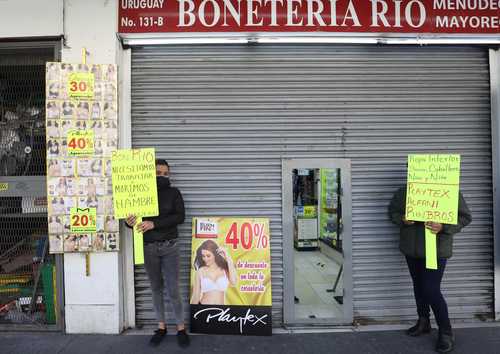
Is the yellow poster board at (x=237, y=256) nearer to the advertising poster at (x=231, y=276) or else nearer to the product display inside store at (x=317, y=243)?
the advertising poster at (x=231, y=276)

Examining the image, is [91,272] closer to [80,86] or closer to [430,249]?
[80,86]

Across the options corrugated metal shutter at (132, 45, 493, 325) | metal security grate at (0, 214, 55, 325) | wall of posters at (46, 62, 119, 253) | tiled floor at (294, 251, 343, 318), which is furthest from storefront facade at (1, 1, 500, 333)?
metal security grate at (0, 214, 55, 325)

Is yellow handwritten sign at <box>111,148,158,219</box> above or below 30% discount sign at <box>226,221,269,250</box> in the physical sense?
above

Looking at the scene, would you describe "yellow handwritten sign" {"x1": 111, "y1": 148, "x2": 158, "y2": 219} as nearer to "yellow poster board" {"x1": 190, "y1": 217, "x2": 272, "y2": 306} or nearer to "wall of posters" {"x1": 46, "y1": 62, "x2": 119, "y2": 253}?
"wall of posters" {"x1": 46, "y1": 62, "x2": 119, "y2": 253}

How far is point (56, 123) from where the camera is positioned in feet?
13.4

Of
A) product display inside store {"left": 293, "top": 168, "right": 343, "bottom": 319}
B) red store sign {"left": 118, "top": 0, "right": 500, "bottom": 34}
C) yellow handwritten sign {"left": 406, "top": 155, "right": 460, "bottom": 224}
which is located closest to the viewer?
yellow handwritten sign {"left": 406, "top": 155, "right": 460, "bottom": 224}

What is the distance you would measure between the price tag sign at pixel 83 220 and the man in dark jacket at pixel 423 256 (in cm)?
327

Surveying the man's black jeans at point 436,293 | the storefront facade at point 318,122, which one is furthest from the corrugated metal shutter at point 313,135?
the man's black jeans at point 436,293

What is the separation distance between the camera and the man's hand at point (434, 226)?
357cm

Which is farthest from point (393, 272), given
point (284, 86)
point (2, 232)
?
point (2, 232)

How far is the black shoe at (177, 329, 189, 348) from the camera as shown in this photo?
3816mm

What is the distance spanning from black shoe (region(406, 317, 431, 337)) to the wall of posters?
133 inches

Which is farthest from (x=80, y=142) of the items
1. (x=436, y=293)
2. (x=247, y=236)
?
(x=436, y=293)

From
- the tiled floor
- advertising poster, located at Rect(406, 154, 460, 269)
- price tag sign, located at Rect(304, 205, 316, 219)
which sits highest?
advertising poster, located at Rect(406, 154, 460, 269)
